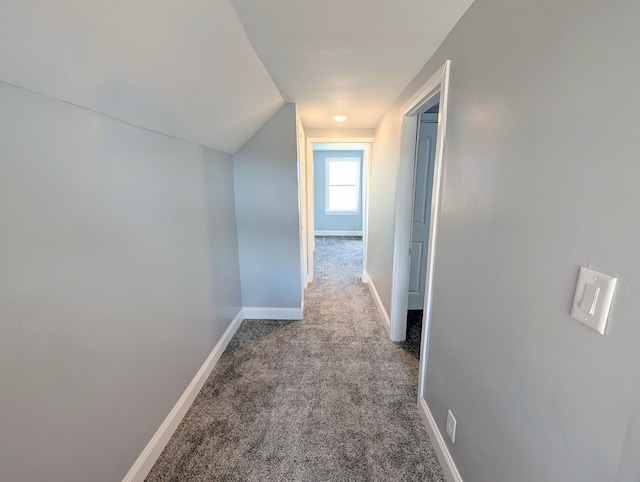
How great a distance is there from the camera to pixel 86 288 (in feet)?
3.63

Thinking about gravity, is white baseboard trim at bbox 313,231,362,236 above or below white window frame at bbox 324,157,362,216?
below

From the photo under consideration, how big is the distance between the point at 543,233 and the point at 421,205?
7.51ft

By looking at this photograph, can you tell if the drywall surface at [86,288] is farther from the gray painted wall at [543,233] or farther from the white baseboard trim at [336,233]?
the white baseboard trim at [336,233]

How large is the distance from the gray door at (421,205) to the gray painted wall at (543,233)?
1582 mm

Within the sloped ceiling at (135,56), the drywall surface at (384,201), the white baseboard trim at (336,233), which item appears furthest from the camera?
the white baseboard trim at (336,233)

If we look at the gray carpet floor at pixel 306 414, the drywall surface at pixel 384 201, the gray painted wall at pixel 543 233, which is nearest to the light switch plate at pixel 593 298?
the gray painted wall at pixel 543 233

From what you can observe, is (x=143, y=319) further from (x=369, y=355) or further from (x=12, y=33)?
(x=369, y=355)

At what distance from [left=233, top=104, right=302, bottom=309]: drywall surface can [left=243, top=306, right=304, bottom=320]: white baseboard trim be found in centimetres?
5

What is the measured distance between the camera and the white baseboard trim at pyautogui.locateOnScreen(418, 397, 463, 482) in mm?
1353

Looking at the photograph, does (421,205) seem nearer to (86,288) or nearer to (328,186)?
(86,288)

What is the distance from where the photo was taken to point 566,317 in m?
0.73

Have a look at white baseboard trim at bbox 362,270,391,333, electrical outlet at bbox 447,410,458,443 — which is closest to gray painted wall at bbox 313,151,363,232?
white baseboard trim at bbox 362,270,391,333

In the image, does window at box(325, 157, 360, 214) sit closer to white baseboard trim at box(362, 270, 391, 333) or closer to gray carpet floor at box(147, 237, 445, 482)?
white baseboard trim at box(362, 270, 391, 333)

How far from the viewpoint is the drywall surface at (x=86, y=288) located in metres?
0.86
